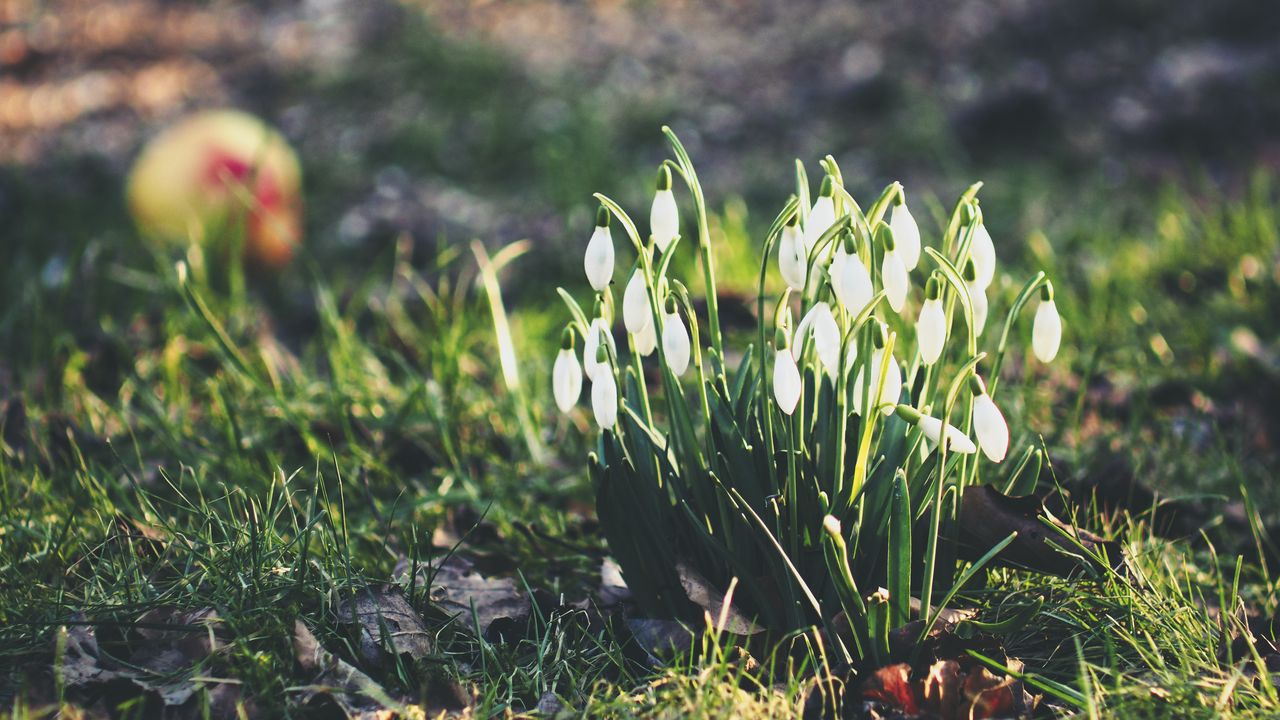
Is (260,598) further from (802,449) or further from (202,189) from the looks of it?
(202,189)

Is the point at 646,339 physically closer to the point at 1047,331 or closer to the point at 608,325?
the point at 608,325

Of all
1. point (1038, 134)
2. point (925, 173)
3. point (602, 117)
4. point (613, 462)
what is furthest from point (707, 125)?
point (613, 462)

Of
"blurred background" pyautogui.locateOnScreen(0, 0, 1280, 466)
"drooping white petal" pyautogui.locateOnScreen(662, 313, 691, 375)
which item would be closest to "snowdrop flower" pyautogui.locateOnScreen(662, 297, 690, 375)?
"drooping white petal" pyautogui.locateOnScreen(662, 313, 691, 375)

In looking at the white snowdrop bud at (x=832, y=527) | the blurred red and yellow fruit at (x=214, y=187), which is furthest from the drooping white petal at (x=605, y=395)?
the blurred red and yellow fruit at (x=214, y=187)

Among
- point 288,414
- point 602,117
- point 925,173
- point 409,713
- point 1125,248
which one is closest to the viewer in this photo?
point 409,713

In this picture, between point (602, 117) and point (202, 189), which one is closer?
point (202, 189)

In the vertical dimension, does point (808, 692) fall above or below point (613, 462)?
below
